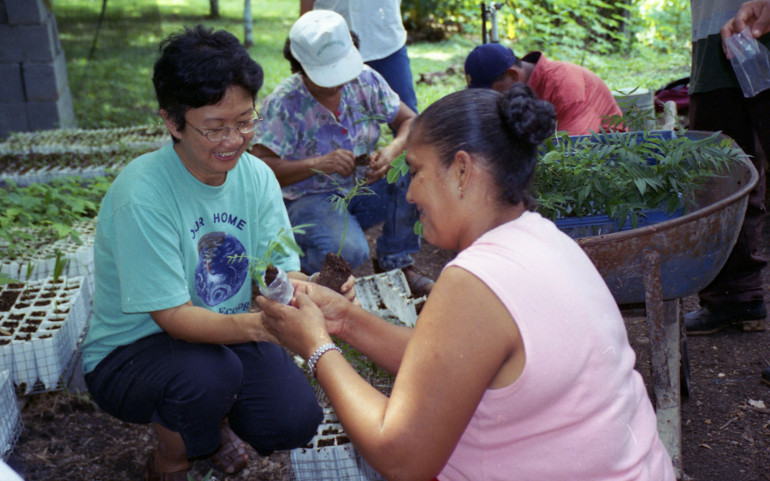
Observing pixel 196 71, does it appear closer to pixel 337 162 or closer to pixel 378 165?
pixel 337 162

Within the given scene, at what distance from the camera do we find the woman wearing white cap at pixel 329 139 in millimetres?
3535

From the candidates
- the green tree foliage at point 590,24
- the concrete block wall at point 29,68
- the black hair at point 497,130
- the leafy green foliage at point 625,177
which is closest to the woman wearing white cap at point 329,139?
the leafy green foliage at point 625,177

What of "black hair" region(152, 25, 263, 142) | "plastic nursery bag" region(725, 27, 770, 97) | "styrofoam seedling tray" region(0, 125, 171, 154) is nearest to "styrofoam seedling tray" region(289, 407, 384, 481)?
"black hair" region(152, 25, 263, 142)

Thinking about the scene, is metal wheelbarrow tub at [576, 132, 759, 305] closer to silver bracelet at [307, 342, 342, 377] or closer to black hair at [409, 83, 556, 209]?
black hair at [409, 83, 556, 209]

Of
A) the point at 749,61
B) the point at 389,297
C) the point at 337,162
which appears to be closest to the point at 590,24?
the point at 749,61

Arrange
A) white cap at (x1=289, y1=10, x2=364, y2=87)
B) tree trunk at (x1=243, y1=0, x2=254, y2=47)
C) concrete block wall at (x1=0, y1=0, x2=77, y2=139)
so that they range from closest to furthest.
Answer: white cap at (x1=289, y1=10, x2=364, y2=87) → concrete block wall at (x1=0, y1=0, x2=77, y2=139) → tree trunk at (x1=243, y1=0, x2=254, y2=47)

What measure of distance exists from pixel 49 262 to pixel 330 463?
2.14 meters

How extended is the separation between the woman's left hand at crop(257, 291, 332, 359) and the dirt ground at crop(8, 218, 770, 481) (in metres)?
0.85

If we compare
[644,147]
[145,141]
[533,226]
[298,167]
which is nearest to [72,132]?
A: [145,141]

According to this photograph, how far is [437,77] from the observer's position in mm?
9523

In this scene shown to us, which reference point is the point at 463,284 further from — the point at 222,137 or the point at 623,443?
the point at 222,137

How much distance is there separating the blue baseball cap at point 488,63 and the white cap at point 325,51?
89 cm

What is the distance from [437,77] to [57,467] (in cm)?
770

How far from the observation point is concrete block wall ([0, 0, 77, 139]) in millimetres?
6691
